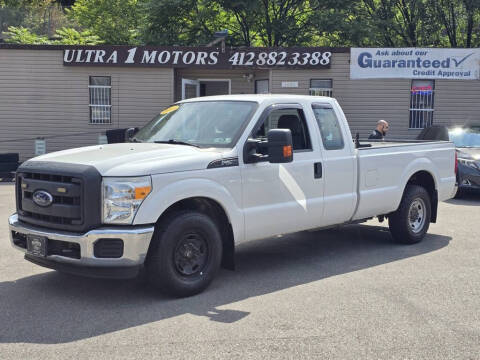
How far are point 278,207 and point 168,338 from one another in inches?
86.3

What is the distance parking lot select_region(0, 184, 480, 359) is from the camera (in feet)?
14.4

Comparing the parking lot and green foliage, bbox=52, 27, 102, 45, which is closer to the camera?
the parking lot

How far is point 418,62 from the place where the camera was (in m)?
18.7

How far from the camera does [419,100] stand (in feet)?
62.8

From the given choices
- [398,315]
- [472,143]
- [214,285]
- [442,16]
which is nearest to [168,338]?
[214,285]

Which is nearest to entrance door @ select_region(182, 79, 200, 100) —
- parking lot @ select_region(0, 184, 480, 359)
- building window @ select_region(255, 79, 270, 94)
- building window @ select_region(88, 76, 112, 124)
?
building window @ select_region(255, 79, 270, 94)

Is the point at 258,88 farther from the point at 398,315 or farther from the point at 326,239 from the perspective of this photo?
the point at 398,315

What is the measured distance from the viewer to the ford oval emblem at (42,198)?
5.37 meters

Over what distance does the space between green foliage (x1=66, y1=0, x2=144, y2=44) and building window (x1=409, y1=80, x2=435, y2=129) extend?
63.6 feet

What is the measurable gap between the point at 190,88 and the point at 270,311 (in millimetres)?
15484

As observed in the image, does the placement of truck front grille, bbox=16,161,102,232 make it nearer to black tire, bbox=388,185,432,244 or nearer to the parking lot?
the parking lot

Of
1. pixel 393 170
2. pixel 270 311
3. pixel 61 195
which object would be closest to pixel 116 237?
pixel 61 195

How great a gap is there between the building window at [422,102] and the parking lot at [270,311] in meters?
12.3

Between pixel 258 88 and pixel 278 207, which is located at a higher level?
pixel 258 88
